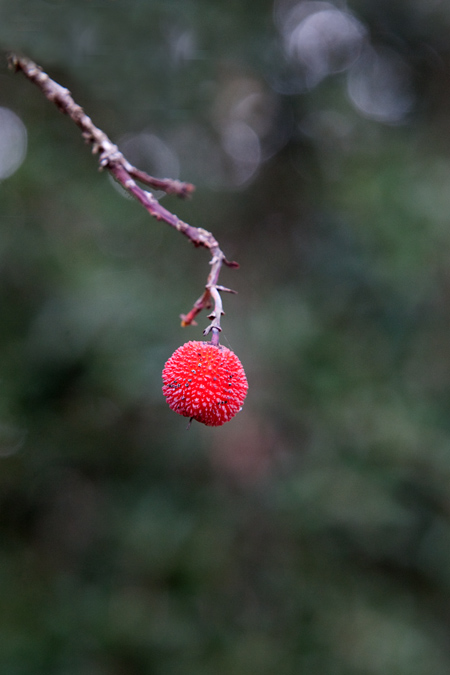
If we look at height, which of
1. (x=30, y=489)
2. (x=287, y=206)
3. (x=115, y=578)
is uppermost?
(x=287, y=206)

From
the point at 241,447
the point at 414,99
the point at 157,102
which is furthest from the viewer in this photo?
the point at 414,99

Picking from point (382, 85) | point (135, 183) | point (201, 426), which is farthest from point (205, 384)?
point (382, 85)

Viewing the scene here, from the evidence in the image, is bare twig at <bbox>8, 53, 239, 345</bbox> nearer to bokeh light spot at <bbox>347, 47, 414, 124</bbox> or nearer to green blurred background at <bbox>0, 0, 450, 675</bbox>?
green blurred background at <bbox>0, 0, 450, 675</bbox>

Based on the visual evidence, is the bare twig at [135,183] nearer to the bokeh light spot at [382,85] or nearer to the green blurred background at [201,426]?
the green blurred background at [201,426]

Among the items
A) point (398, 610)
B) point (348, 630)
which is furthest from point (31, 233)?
point (398, 610)

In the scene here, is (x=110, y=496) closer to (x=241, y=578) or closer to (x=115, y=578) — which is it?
(x=115, y=578)

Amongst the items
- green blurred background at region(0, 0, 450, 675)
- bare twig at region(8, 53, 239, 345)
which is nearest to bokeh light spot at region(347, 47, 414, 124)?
green blurred background at region(0, 0, 450, 675)
